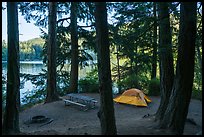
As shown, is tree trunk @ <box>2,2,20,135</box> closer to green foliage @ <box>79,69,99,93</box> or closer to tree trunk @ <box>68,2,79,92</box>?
tree trunk @ <box>68,2,79,92</box>

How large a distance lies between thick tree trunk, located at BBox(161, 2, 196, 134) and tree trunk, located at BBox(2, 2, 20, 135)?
14.9 feet

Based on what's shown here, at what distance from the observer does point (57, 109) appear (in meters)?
13.0

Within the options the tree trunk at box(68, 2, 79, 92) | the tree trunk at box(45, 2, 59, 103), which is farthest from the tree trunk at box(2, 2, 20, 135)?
the tree trunk at box(68, 2, 79, 92)

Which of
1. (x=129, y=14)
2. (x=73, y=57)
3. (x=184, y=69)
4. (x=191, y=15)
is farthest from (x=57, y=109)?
(x=191, y=15)

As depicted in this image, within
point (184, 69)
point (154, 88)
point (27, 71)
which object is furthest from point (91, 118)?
point (27, 71)

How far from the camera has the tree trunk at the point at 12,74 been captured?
6.73 metres

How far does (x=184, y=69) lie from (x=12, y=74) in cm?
480

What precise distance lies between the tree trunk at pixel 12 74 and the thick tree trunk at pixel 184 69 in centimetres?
455

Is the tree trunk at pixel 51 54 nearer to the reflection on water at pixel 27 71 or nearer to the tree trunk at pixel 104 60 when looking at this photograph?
the reflection on water at pixel 27 71

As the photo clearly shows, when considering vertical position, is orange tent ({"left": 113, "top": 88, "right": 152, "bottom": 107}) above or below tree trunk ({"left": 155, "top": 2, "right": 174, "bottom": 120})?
below

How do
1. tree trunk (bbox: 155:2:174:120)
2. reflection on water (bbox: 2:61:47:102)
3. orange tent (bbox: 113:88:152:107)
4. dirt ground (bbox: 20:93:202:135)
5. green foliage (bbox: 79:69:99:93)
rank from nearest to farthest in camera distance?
dirt ground (bbox: 20:93:202:135), tree trunk (bbox: 155:2:174:120), orange tent (bbox: 113:88:152:107), reflection on water (bbox: 2:61:47:102), green foliage (bbox: 79:69:99:93)

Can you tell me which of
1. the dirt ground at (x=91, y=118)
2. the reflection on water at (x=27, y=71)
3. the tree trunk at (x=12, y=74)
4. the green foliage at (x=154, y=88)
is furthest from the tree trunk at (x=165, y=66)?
the green foliage at (x=154, y=88)

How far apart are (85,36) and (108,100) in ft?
43.3

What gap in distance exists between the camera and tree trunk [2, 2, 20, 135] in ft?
22.1
